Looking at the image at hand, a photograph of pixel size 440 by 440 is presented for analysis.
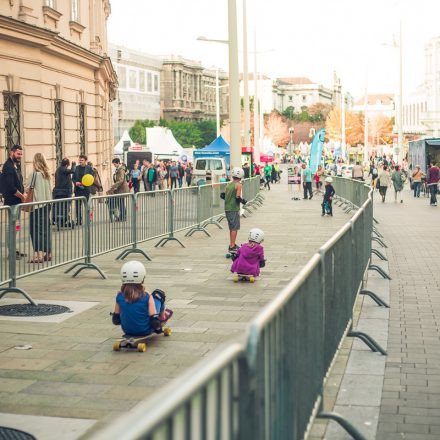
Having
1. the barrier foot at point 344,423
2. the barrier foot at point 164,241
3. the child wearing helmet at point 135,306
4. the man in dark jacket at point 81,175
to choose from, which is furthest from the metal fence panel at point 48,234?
the man in dark jacket at point 81,175

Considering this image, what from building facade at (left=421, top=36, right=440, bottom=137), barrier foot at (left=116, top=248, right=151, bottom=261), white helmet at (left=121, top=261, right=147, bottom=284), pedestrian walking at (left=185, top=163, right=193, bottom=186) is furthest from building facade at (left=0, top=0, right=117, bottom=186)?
building facade at (left=421, top=36, right=440, bottom=137)

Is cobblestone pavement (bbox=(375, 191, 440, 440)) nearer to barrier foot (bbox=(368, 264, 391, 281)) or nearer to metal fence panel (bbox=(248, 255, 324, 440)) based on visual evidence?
barrier foot (bbox=(368, 264, 391, 281))

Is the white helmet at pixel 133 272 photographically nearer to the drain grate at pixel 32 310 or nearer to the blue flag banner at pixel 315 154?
the drain grate at pixel 32 310

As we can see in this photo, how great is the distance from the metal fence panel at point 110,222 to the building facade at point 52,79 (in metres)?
6.22

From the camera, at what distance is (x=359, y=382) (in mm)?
6910

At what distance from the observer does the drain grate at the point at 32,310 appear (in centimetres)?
991

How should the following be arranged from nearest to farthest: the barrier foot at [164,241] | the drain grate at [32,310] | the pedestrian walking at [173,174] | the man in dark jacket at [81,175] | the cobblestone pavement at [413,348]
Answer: the cobblestone pavement at [413,348] < the drain grate at [32,310] < the barrier foot at [164,241] < the man in dark jacket at [81,175] < the pedestrian walking at [173,174]

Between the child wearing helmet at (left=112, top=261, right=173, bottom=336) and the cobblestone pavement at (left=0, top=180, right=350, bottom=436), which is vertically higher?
the child wearing helmet at (left=112, top=261, right=173, bottom=336)

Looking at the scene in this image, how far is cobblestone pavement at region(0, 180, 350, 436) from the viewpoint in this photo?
6.59 m

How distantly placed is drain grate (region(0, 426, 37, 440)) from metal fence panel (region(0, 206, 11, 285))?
4.58 m

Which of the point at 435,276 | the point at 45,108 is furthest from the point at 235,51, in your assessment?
the point at 435,276

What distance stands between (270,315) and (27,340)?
17.3 ft

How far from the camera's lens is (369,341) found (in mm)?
8055

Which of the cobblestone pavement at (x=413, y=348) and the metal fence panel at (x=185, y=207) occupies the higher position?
the metal fence panel at (x=185, y=207)
